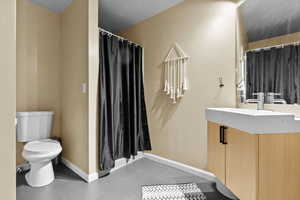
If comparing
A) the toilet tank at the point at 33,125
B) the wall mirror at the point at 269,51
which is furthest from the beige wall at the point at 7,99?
the wall mirror at the point at 269,51

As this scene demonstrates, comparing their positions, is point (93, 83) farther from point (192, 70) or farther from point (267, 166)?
point (267, 166)

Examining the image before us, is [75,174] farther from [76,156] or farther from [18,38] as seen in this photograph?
[18,38]

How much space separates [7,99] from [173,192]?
1570 mm

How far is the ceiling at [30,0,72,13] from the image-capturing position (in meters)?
2.04

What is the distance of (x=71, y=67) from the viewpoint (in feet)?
6.78

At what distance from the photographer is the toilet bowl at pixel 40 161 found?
156cm

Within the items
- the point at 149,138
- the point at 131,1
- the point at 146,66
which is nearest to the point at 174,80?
the point at 146,66

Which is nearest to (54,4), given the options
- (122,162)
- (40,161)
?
(40,161)

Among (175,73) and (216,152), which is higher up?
(175,73)

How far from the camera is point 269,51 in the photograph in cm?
147

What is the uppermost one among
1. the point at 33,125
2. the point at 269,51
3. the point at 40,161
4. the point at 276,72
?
the point at 269,51

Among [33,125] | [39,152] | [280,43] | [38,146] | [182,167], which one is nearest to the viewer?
[280,43]

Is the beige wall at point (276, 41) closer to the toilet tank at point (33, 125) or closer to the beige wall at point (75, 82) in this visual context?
the beige wall at point (75, 82)

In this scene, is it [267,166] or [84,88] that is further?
[84,88]
